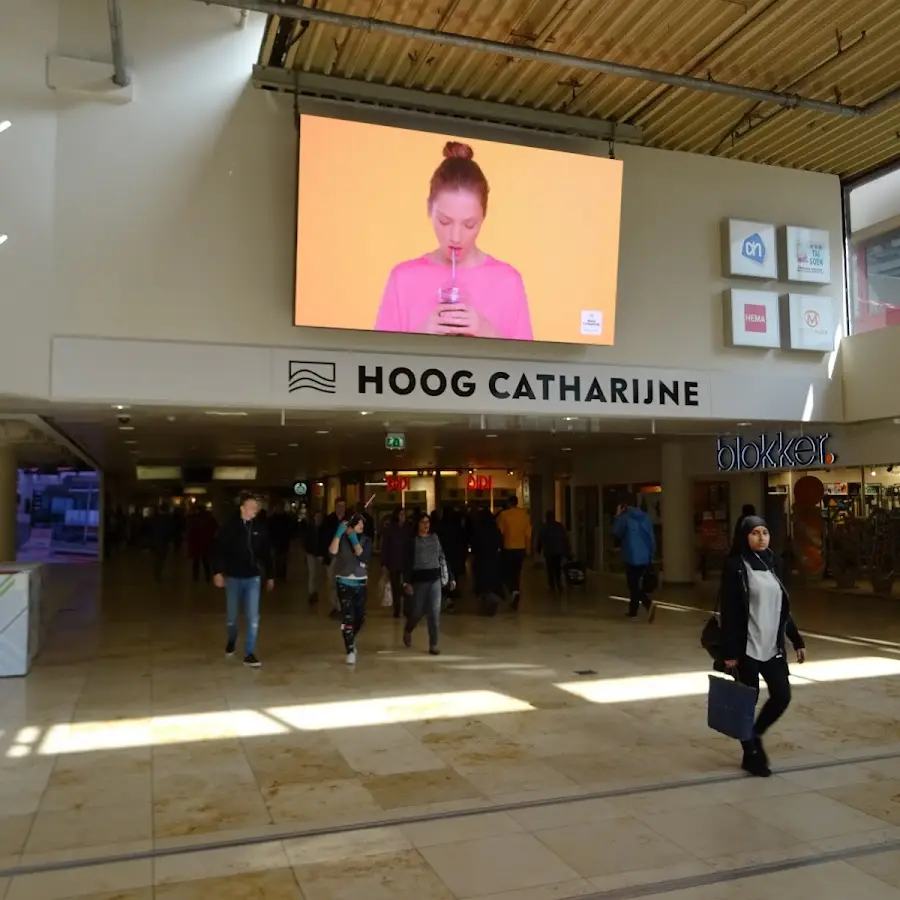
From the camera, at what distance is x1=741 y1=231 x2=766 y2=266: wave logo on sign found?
10773 mm

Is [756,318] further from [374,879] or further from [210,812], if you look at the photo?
[374,879]

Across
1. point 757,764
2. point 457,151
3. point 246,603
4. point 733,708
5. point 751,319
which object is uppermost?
point 457,151

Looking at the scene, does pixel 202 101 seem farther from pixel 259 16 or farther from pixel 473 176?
pixel 473 176

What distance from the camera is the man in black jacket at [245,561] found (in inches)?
317

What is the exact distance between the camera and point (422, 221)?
9.31m

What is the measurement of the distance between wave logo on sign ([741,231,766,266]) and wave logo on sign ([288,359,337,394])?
216 inches

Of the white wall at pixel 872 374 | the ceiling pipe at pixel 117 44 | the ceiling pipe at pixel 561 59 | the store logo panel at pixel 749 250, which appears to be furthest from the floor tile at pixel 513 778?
the white wall at pixel 872 374

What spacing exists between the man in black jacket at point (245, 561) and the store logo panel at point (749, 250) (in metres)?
6.63

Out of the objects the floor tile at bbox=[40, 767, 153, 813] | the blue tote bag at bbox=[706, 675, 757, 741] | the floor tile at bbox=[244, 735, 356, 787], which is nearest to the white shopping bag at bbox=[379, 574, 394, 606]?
the floor tile at bbox=[244, 735, 356, 787]

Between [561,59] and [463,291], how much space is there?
8.30 ft

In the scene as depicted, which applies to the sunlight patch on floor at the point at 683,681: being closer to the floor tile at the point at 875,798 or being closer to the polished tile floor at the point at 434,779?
the polished tile floor at the point at 434,779

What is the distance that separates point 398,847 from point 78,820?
1.64 meters

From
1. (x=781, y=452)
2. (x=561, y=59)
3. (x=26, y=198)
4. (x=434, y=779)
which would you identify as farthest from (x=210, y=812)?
(x=781, y=452)

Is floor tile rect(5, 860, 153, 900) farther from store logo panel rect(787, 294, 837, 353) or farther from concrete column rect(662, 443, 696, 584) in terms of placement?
concrete column rect(662, 443, 696, 584)
